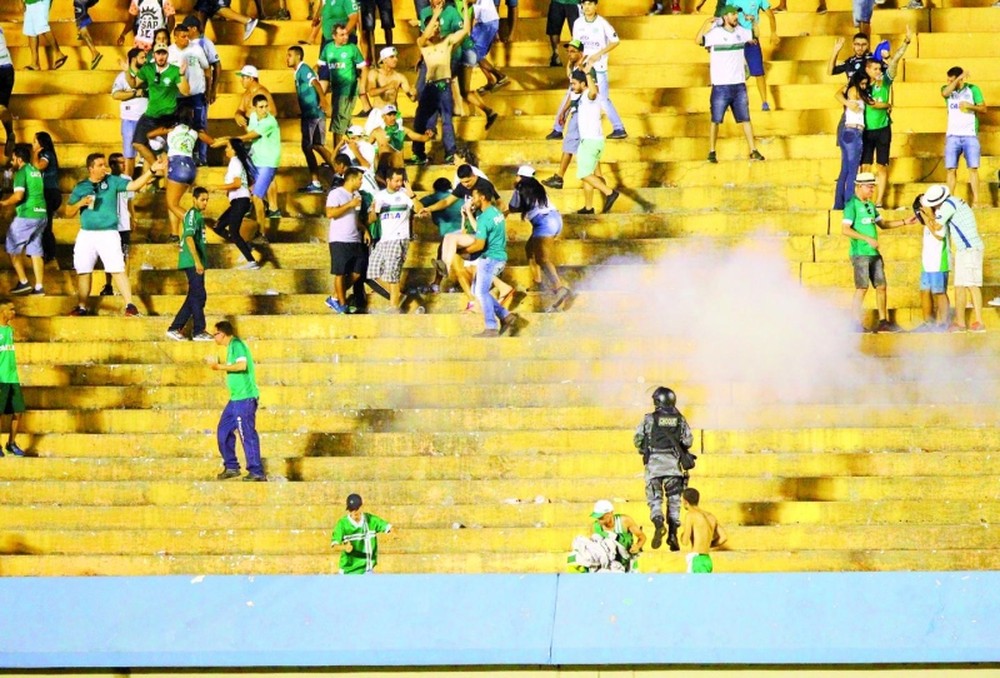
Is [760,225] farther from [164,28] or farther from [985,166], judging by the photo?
[164,28]

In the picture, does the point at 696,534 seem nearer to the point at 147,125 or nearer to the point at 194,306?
the point at 194,306

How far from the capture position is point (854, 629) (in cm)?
1266

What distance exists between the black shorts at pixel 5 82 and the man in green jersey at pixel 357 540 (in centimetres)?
962

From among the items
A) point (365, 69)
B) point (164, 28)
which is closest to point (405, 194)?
point (365, 69)

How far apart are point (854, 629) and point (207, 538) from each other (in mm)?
7897

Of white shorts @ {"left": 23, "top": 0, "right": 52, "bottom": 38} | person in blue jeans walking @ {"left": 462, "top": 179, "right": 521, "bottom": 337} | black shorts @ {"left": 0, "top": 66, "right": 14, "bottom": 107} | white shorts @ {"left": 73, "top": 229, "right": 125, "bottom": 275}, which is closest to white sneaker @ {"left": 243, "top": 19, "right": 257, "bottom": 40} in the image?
white shorts @ {"left": 23, "top": 0, "right": 52, "bottom": 38}

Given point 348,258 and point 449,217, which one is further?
point 449,217

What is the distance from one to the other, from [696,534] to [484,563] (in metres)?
2.25

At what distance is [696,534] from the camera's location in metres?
17.2

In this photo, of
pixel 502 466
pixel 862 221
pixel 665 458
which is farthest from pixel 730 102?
pixel 665 458

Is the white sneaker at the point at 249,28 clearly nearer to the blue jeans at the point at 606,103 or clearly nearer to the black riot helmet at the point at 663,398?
the blue jeans at the point at 606,103

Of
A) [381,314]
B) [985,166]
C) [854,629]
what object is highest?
[985,166]

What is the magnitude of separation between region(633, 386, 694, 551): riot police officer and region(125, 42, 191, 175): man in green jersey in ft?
25.3

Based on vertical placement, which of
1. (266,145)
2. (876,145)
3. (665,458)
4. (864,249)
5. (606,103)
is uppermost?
(606,103)
